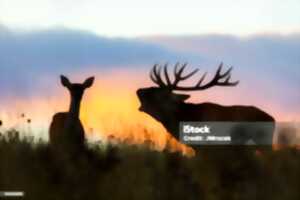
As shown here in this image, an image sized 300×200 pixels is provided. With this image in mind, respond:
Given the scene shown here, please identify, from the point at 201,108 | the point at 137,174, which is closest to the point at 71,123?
the point at 137,174

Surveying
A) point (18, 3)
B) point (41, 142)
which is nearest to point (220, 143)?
point (41, 142)

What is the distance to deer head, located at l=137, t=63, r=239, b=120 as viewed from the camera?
238 inches

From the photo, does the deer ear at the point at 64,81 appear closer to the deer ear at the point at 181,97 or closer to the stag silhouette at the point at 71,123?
the stag silhouette at the point at 71,123

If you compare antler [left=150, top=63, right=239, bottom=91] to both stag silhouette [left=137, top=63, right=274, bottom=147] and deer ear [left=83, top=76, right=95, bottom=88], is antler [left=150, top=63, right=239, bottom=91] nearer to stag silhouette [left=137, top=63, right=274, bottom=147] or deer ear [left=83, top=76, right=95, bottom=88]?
stag silhouette [left=137, top=63, right=274, bottom=147]

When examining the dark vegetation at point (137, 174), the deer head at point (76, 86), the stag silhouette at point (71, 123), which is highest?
the deer head at point (76, 86)

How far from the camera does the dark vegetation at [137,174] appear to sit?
6129 mm

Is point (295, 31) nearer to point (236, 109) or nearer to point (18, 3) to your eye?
point (236, 109)

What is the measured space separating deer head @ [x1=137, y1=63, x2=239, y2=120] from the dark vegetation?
0.87 ft

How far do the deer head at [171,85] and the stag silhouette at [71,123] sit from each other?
0.33 meters

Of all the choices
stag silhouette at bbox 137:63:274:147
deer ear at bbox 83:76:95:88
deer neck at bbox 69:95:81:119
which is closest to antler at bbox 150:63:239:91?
stag silhouette at bbox 137:63:274:147

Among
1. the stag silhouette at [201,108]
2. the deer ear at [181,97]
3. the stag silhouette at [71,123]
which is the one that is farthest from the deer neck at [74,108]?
the deer ear at [181,97]

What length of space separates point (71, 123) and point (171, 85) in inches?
23.8

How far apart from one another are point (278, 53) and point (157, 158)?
2.94ft

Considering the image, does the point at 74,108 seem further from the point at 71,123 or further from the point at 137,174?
the point at 137,174
